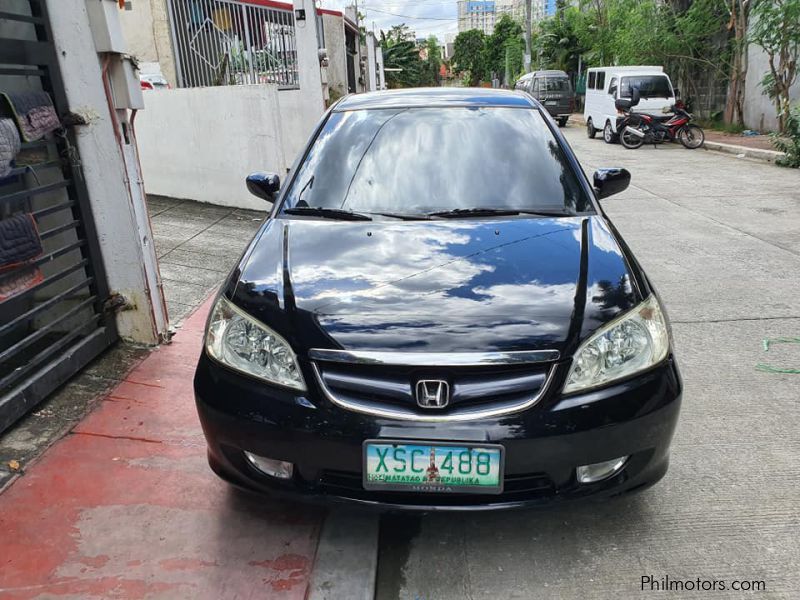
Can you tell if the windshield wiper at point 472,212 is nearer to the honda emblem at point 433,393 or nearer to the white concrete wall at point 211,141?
the honda emblem at point 433,393

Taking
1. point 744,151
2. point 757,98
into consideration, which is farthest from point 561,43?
point 744,151

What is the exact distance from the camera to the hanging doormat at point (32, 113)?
3093 millimetres

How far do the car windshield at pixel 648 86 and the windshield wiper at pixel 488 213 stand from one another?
51.9 feet

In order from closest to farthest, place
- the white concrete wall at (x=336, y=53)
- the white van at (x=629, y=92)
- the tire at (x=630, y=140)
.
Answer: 1. the tire at (x=630, y=140)
2. the white van at (x=629, y=92)
3. the white concrete wall at (x=336, y=53)

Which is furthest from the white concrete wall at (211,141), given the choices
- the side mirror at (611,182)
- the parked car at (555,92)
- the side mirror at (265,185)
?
→ the parked car at (555,92)

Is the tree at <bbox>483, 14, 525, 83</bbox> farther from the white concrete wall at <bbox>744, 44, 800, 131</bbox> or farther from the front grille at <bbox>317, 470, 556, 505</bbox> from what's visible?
the front grille at <bbox>317, 470, 556, 505</bbox>

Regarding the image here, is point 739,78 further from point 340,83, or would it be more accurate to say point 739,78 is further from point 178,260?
point 178,260

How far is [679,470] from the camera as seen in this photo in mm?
2879

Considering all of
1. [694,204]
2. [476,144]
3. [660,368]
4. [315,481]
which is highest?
[476,144]

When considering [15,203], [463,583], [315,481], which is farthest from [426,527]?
[15,203]

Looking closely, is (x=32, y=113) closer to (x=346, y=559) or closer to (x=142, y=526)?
(x=142, y=526)

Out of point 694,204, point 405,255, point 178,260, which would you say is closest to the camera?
point 405,255

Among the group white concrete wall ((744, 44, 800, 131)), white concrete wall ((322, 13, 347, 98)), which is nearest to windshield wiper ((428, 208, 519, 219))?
white concrete wall ((744, 44, 800, 131))

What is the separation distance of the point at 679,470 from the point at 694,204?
23.1 ft
